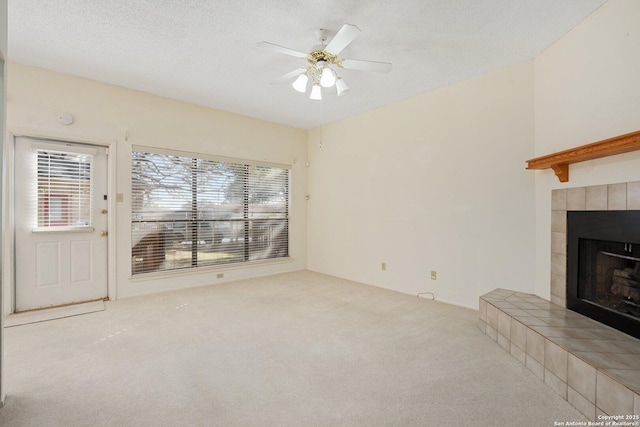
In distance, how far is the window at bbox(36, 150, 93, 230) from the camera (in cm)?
332

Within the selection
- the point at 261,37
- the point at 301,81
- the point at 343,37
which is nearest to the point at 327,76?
the point at 301,81

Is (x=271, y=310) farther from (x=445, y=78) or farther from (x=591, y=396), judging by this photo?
(x=445, y=78)

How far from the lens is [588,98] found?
2.35 meters

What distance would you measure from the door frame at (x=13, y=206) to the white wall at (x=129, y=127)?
33mm

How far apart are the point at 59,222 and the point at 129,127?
141 centimetres

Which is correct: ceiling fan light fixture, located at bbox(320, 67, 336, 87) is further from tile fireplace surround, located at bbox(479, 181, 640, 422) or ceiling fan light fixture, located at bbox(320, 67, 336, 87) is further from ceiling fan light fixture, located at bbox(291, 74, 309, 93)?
tile fireplace surround, located at bbox(479, 181, 640, 422)

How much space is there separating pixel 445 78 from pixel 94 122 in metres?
4.25

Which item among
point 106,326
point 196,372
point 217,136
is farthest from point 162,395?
point 217,136

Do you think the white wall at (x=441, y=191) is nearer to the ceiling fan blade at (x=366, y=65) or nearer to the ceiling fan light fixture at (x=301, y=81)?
the ceiling fan blade at (x=366, y=65)

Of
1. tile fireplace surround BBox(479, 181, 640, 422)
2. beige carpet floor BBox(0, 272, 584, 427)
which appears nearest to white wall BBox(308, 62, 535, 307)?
tile fireplace surround BBox(479, 181, 640, 422)

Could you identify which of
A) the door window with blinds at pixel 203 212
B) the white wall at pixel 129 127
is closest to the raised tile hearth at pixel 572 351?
the door window with blinds at pixel 203 212

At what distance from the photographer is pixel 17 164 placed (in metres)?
3.20

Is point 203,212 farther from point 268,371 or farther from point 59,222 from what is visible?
point 268,371

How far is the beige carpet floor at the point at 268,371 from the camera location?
63.1 inches
